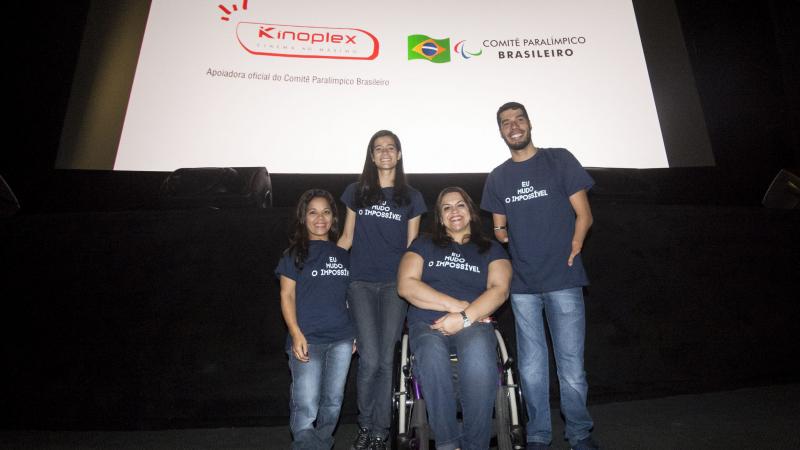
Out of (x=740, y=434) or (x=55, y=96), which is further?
(x=55, y=96)

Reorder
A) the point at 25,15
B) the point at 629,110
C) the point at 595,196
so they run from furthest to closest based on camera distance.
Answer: the point at 25,15 < the point at 629,110 < the point at 595,196

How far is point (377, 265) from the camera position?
177 centimetres

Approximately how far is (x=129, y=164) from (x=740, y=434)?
339 cm

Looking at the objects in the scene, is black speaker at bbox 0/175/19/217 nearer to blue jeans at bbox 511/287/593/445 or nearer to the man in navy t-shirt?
the man in navy t-shirt

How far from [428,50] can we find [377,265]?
195 centimetres

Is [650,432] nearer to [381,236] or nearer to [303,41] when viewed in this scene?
[381,236]

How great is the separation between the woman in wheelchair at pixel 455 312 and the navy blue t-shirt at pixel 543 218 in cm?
9

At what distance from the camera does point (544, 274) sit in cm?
→ 166

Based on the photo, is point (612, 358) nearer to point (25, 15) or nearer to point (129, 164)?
point (129, 164)

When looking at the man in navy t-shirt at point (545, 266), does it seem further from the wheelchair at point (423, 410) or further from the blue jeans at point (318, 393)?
the blue jeans at point (318, 393)

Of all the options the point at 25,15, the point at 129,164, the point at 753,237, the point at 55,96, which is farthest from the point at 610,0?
the point at 25,15

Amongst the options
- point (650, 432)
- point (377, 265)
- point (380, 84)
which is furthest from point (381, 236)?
point (380, 84)

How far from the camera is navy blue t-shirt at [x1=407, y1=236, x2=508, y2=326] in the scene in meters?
1.63

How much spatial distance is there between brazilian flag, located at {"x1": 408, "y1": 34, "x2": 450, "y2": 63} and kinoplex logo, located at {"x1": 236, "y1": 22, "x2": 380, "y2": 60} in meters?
0.26
